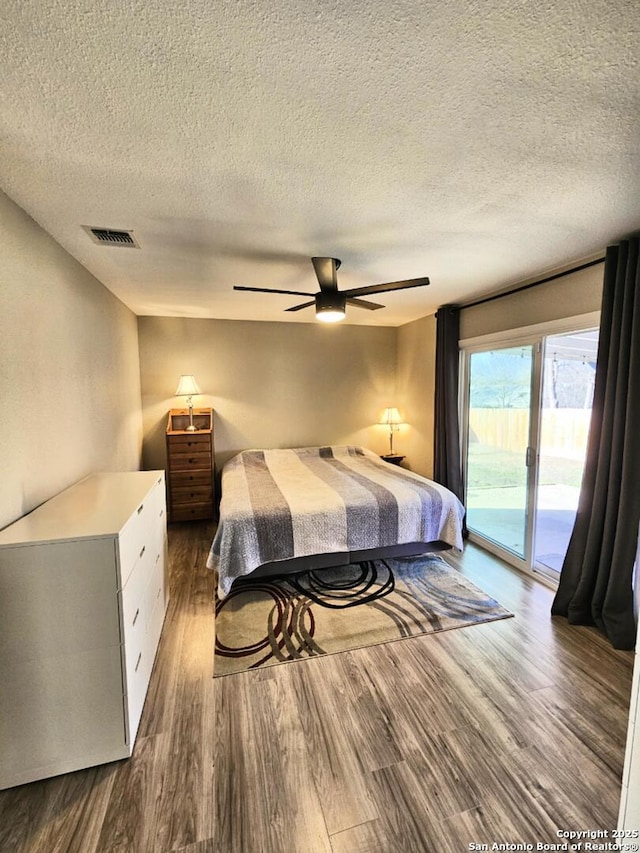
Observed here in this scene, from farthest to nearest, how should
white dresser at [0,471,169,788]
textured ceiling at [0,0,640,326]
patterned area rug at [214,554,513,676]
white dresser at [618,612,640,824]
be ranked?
patterned area rug at [214,554,513,676] < white dresser at [0,471,169,788] < white dresser at [618,612,640,824] < textured ceiling at [0,0,640,326]

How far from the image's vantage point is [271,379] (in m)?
4.83

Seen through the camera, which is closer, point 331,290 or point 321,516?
point 331,290

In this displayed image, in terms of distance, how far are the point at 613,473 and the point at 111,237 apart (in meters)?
3.38

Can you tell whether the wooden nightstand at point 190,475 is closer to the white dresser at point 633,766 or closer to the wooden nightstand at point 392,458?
the wooden nightstand at point 392,458

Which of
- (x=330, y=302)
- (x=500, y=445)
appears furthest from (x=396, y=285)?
(x=500, y=445)

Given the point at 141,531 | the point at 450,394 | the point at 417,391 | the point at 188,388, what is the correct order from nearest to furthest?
the point at 141,531 → the point at 450,394 → the point at 188,388 → the point at 417,391

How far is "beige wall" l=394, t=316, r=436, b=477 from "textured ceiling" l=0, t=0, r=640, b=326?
2141mm

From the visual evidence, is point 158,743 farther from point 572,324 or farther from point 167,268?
point 572,324

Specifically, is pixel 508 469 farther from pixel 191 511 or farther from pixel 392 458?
pixel 191 511

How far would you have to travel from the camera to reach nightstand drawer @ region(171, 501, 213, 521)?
4137 millimetres

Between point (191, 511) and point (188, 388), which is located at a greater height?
point (188, 388)

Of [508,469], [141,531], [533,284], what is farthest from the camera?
[508,469]

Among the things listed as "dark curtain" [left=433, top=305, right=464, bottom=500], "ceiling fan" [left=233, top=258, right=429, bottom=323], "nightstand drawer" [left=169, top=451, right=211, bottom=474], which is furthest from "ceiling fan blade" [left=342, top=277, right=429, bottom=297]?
"nightstand drawer" [left=169, top=451, right=211, bottom=474]

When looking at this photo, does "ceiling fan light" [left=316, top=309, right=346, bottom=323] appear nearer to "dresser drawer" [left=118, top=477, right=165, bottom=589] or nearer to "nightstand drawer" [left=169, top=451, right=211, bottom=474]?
"dresser drawer" [left=118, top=477, right=165, bottom=589]
